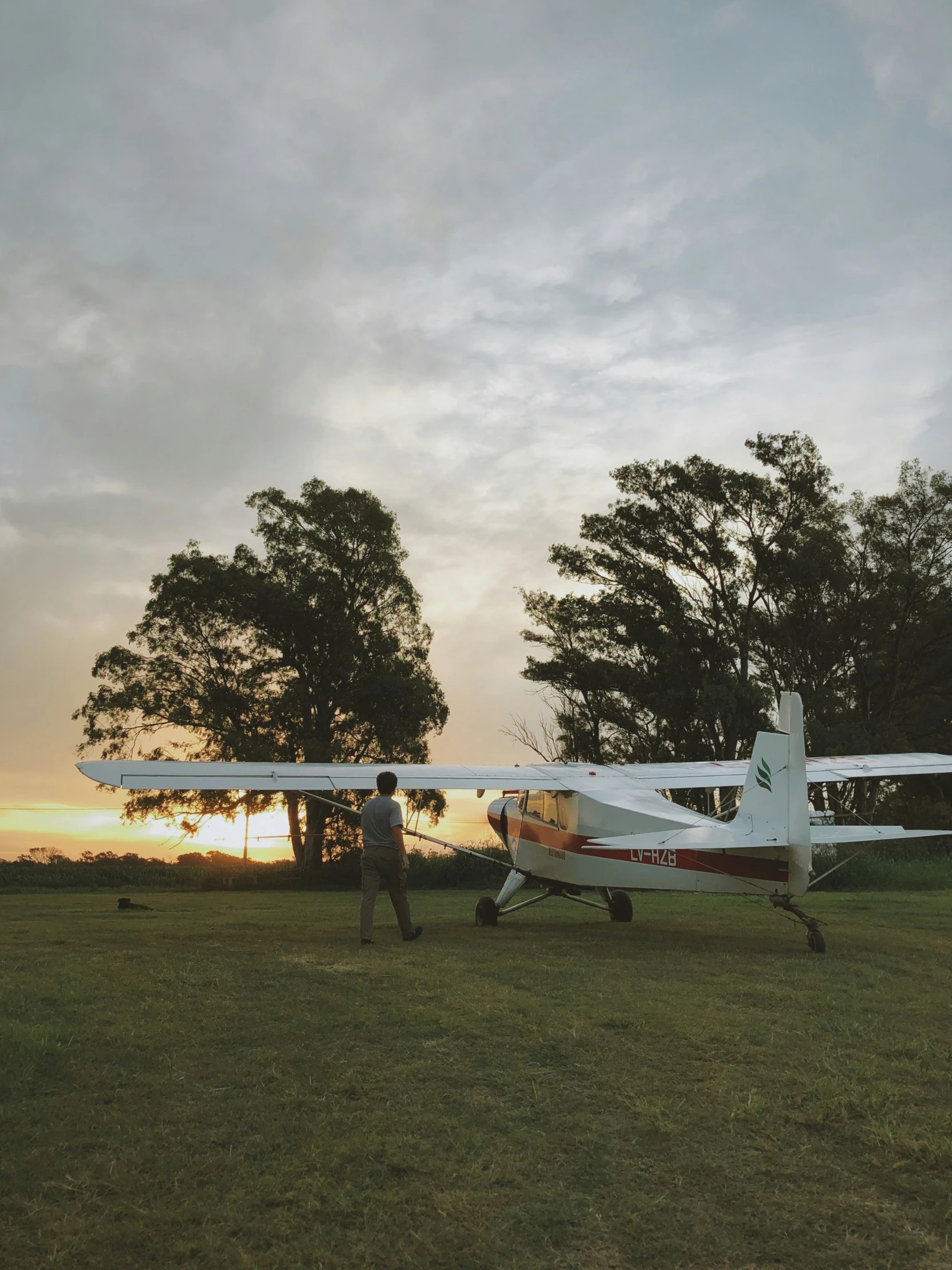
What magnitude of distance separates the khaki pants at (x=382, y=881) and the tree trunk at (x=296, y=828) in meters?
23.4

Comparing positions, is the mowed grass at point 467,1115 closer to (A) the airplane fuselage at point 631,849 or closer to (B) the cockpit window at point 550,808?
(A) the airplane fuselage at point 631,849

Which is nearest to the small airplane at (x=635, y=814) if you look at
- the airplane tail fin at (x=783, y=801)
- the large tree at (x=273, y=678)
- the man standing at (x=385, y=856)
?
the airplane tail fin at (x=783, y=801)

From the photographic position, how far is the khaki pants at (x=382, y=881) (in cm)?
1062

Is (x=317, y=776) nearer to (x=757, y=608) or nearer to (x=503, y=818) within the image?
(x=503, y=818)

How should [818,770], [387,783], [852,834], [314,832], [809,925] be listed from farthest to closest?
[314,832] < [818,770] < [852,834] < [387,783] < [809,925]

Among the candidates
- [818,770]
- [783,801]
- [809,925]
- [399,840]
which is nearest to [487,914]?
[399,840]

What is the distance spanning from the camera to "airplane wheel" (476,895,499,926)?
1388cm

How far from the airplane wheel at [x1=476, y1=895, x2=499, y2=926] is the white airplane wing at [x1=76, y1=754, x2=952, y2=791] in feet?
6.42

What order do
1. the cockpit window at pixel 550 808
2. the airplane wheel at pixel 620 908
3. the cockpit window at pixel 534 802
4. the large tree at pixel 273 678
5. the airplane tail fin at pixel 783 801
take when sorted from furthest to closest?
the large tree at pixel 273 678, the airplane wheel at pixel 620 908, the cockpit window at pixel 534 802, the cockpit window at pixel 550 808, the airplane tail fin at pixel 783 801

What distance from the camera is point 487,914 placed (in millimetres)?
13883

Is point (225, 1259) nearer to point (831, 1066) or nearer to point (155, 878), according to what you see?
point (831, 1066)

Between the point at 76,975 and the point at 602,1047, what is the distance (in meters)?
4.35

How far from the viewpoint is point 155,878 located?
30.9 m

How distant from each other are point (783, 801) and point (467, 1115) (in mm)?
7159
